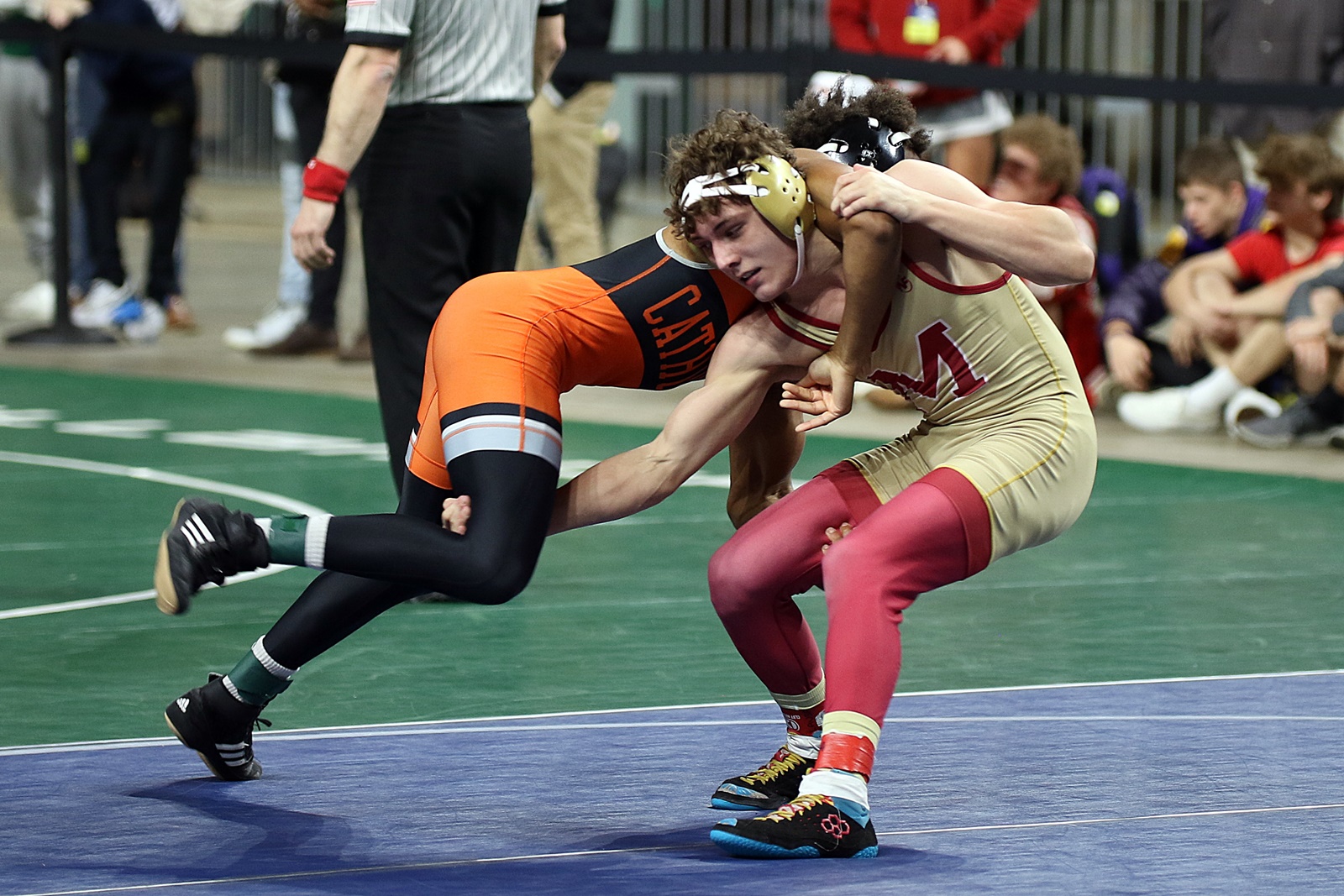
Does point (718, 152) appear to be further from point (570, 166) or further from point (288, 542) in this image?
point (570, 166)

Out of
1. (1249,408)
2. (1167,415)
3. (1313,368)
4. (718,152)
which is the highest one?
(718,152)

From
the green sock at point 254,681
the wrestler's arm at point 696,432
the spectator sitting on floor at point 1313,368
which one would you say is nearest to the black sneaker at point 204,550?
the green sock at point 254,681

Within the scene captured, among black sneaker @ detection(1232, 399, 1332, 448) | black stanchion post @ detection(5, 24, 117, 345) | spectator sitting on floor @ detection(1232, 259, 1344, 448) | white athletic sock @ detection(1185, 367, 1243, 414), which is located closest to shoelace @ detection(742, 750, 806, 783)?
spectator sitting on floor @ detection(1232, 259, 1344, 448)

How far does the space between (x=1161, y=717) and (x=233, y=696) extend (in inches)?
80.5

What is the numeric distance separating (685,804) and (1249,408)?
5364 millimetres

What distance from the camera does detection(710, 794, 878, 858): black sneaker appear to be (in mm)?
3859

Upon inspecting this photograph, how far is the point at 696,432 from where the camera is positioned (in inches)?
167

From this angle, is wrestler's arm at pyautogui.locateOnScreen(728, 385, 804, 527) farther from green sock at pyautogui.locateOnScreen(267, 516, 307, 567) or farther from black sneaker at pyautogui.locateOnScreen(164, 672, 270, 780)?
black sneaker at pyautogui.locateOnScreen(164, 672, 270, 780)

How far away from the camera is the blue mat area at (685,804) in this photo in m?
3.79

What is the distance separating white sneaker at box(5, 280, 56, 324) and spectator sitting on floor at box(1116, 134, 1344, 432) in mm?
6631

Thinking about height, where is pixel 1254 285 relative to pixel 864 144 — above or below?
below

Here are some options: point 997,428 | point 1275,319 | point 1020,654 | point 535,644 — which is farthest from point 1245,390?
point 997,428

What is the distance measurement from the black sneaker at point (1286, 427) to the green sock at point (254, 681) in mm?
5492

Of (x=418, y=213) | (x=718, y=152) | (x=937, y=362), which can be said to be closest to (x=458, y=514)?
(x=718, y=152)
